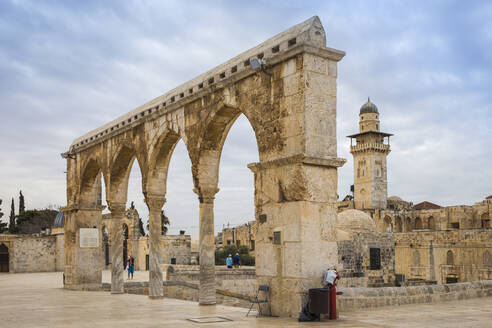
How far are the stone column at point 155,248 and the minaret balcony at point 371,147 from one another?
51.7 meters

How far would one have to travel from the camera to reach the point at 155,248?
14.0 m

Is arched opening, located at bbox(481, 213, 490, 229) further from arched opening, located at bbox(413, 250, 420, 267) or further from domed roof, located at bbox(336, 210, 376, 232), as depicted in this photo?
domed roof, located at bbox(336, 210, 376, 232)

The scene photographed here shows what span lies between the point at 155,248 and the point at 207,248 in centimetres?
246

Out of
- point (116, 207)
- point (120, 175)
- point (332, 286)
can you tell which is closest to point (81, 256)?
point (116, 207)

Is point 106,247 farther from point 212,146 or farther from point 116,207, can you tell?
point 212,146

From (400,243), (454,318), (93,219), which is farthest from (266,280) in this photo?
(400,243)

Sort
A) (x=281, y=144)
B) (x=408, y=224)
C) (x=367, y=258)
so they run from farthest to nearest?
(x=408, y=224)
(x=367, y=258)
(x=281, y=144)

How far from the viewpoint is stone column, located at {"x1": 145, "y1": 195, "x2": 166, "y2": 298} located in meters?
13.8

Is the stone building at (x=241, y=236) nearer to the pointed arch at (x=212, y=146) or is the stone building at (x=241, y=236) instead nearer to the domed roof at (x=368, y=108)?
the domed roof at (x=368, y=108)

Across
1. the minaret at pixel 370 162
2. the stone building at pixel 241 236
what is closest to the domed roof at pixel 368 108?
the minaret at pixel 370 162

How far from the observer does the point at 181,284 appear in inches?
727

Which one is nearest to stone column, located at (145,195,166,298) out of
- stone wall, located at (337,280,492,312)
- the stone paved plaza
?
the stone paved plaza

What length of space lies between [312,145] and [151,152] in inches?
250

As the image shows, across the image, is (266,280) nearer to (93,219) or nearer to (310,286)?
(310,286)
